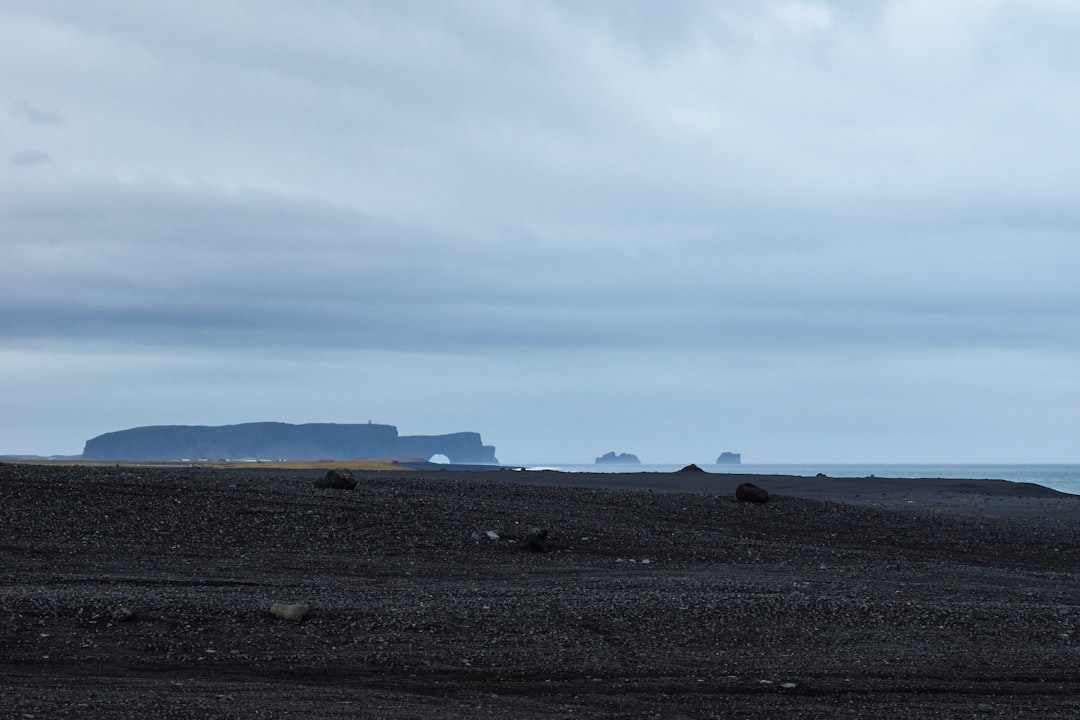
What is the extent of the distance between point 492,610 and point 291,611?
238 centimetres

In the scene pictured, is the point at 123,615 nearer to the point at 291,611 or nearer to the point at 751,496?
the point at 291,611

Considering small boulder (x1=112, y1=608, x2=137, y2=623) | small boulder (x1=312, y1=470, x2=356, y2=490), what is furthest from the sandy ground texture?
small boulder (x1=312, y1=470, x2=356, y2=490)

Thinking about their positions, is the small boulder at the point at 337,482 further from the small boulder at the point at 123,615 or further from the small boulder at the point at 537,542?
the small boulder at the point at 123,615

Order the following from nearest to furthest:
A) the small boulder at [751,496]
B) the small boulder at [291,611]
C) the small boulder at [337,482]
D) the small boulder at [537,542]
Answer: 1. the small boulder at [291,611]
2. the small boulder at [537,542]
3. the small boulder at [337,482]
4. the small boulder at [751,496]

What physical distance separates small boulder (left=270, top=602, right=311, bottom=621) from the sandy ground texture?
104 mm

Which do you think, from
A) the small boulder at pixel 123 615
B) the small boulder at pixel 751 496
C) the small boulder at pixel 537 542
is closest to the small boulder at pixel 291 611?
the small boulder at pixel 123 615

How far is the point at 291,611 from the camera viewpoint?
1273 cm

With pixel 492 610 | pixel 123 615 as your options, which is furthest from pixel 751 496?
pixel 123 615

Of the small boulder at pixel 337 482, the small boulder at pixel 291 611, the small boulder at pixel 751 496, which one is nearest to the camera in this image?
the small boulder at pixel 291 611

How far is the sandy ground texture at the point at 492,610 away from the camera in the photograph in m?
9.97

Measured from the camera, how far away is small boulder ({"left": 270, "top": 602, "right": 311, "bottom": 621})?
41.6 feet

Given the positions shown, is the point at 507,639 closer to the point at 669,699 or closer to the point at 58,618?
the point at 669,699

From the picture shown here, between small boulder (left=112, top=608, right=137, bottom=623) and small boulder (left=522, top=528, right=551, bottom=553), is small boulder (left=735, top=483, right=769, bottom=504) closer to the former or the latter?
small boulder (left=522, top=528, right=551, bottom=553)

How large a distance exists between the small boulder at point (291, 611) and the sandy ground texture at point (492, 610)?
0.10m
